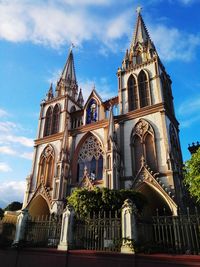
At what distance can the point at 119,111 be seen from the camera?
2503 centimetres

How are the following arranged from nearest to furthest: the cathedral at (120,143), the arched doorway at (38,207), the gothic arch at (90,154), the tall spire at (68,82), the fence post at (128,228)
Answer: the fence post at (128,228) → the cathedral at (120,143) → the gothic arch at (90,154) → the arched doorway at (38,207) → the tall spire at (68,82)

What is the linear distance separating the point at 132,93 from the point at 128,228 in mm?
18789

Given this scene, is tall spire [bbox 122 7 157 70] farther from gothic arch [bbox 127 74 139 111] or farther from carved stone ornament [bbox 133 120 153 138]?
carved stone ornament [bbox 133 120 153 138]

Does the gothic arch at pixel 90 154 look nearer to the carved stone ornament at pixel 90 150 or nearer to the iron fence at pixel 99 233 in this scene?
the carved stone ornament at pixel 90 150

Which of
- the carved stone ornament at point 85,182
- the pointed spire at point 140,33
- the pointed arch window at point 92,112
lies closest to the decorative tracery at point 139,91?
the pointed arch window at point 92,112

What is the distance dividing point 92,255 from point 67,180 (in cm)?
1558

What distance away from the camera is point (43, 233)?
12250 millimetres

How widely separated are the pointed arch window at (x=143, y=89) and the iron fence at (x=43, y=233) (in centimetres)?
1589

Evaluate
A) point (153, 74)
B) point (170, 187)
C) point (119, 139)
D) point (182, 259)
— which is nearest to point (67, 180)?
point (119, 139)

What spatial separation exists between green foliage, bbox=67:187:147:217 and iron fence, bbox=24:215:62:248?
9.06 feet

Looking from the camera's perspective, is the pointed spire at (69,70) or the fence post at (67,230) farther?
the pointed spire at (69,70)

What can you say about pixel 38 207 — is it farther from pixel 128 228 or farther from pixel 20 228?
pixel 128 228

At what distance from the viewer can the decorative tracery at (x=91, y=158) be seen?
78.7 feet

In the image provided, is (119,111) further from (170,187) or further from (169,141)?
(170,187)
